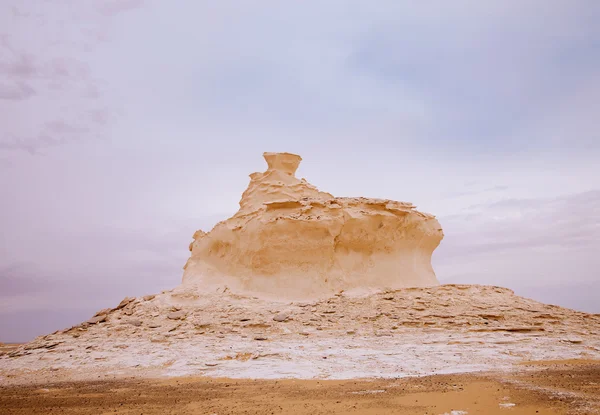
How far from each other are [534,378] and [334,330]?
799cm

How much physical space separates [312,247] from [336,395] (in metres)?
12.8

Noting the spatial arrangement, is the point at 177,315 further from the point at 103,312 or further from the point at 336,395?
the point at 336,395

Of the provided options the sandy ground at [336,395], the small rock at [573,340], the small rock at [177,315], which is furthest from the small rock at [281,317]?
the small rock at [573,340]

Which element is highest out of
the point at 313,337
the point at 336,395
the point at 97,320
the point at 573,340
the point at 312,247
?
the point at 312,247

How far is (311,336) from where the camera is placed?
16984 millimetres

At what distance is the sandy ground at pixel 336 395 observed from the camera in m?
7.86

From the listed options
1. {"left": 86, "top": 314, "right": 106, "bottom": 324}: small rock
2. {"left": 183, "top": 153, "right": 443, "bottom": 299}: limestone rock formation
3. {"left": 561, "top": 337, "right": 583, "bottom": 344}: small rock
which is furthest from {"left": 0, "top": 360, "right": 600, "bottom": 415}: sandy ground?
{"left": 183, "top": 153, "right": 443, "bottom": 299}: limestone rock formation

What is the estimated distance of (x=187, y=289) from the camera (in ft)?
71.5

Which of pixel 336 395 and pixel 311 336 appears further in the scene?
pixel 311 336

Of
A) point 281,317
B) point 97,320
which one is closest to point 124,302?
point 97,320

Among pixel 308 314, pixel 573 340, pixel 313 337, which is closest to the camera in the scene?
pixel 573 340

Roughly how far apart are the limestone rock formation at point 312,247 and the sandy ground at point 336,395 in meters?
9.76

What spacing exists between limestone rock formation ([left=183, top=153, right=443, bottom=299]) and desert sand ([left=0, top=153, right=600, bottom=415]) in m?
0.07

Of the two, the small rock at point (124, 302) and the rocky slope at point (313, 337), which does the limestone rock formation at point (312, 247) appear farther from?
the small rock at point (124, 302)
